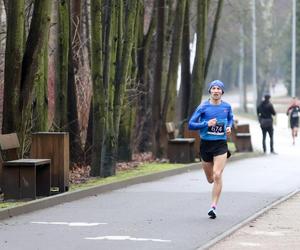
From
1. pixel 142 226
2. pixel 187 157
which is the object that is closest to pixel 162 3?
pixel 187 157

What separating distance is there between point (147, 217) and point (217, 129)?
170cm

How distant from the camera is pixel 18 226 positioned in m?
11.1

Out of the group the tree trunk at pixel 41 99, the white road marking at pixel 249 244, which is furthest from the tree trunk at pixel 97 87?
the white road marking at pixel 249 244

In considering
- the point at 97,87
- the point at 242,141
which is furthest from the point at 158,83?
the point at 97,87

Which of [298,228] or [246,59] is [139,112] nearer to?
[298,228]

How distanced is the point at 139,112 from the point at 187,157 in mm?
5602

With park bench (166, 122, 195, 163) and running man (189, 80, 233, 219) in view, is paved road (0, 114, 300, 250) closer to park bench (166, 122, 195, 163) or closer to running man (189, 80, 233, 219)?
running man (189, 80, 233, 219)

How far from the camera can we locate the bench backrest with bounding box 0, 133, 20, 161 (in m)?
13.6

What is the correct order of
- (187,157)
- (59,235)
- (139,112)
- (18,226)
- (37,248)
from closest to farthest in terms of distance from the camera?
(37,248) < (59,235) < (18,226) < (187,157) < (139,112)

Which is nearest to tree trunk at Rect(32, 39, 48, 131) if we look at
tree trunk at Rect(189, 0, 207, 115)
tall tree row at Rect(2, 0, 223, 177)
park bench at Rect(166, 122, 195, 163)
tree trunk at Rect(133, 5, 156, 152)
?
tall tree row at Rect(2, 0, 223, 177)

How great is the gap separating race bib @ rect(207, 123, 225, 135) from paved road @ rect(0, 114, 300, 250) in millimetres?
1230

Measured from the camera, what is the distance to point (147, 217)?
12102 mm

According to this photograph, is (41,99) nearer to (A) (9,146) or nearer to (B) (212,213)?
(A) (9,146)

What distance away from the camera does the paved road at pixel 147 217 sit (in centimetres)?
986
